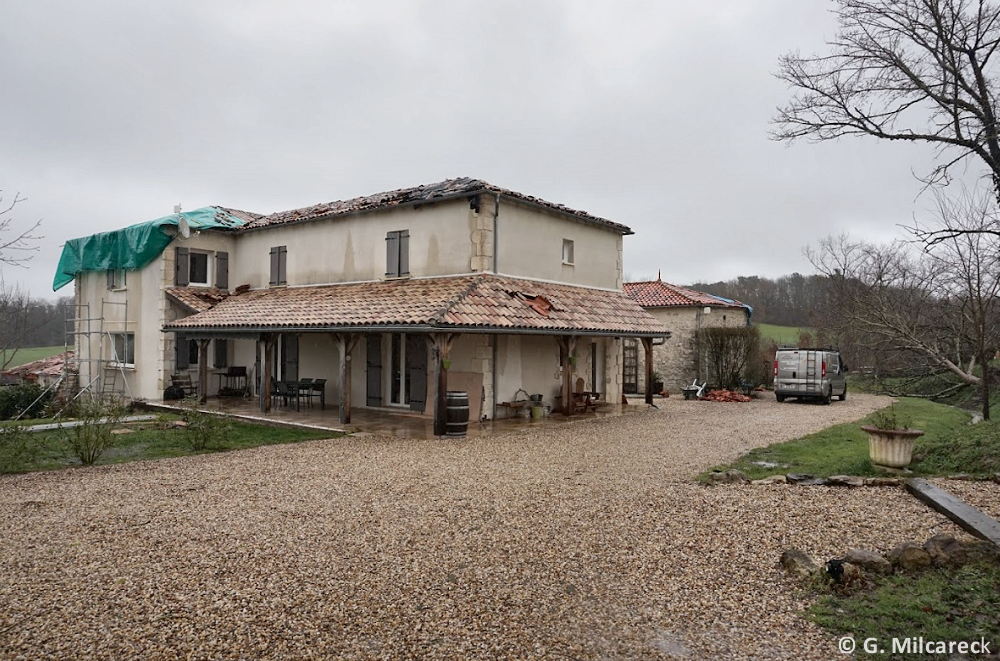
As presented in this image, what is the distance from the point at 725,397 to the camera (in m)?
21.0

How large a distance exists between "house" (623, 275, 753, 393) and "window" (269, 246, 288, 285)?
12.1 m

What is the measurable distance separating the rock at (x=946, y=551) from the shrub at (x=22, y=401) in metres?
22.9

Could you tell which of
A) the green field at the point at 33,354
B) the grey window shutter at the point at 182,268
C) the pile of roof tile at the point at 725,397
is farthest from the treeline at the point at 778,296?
the green field at the point at 33,354

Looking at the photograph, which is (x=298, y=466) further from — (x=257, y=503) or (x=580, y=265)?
(x=580, y=265)

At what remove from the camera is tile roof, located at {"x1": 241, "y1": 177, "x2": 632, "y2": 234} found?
1486 centimetres

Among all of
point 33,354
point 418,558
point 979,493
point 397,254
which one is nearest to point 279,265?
point 397,254

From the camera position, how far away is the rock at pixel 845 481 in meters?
7.71

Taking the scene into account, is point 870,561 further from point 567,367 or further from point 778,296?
point 778,296

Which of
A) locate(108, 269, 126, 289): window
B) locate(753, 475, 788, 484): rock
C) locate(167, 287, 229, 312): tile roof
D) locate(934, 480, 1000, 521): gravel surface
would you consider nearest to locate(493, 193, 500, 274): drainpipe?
locate(753, 475, 788, 484): rock

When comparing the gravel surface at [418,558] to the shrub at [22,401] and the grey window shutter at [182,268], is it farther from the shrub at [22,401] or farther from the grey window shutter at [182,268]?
the shrub at [22,401]

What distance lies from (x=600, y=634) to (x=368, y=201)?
15512 mm

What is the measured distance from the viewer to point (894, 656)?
11.8ft

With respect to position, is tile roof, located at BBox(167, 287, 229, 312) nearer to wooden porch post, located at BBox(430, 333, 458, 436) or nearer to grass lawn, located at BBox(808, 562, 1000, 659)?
wooden porch post, located at BBox(430, 333, 458, 436)

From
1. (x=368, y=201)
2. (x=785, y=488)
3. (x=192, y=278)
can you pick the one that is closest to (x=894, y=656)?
(x=785, y=488)
